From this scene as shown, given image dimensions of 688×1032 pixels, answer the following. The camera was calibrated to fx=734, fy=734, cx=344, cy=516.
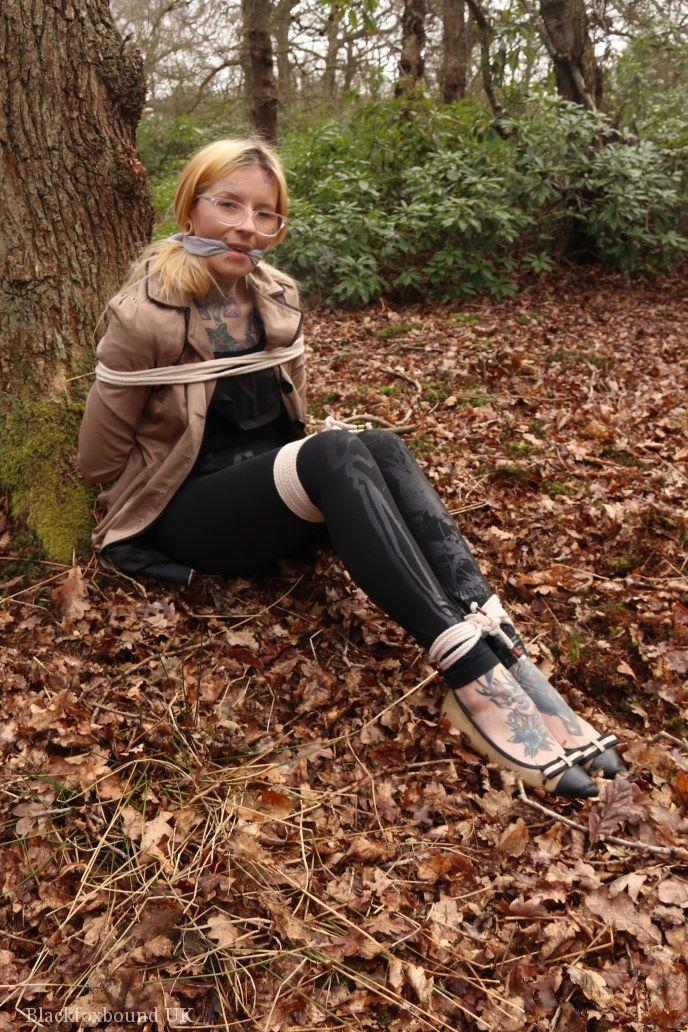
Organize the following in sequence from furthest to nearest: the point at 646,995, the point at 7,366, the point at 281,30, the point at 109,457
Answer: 1. the point at 281,30
2. the point at 7,366
3. the point at 109,457
4. the point at 646,995

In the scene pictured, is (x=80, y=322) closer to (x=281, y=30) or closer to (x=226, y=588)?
(x=226, y=588)

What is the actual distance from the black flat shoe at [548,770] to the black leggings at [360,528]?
8.0 inches

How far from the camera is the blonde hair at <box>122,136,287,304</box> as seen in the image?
272 centimetres

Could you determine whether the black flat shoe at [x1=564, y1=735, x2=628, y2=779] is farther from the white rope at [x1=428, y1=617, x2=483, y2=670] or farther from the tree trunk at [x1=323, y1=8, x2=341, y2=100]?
the tree trunk at [x1=323, y1=8, x2=341, y2=100]

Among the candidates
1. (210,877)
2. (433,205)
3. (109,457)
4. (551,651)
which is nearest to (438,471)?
(551,651)

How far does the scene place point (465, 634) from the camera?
233 centimetres

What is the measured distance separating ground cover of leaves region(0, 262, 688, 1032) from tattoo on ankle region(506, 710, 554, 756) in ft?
0.45

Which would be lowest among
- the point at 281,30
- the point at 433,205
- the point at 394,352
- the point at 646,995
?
the point at 646,995

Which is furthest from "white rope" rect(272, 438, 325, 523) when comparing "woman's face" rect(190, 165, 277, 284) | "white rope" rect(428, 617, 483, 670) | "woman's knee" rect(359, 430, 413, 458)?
"woman's face" rect(190, 165, 277, 284)

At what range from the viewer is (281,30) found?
13.8m

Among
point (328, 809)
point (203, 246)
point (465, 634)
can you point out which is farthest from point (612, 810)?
point (203, 246)

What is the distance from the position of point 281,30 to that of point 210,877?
15592 millimetres

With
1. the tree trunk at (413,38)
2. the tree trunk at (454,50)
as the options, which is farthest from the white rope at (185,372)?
the tree trunk at (454,50)

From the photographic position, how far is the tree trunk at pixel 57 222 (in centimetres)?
294
